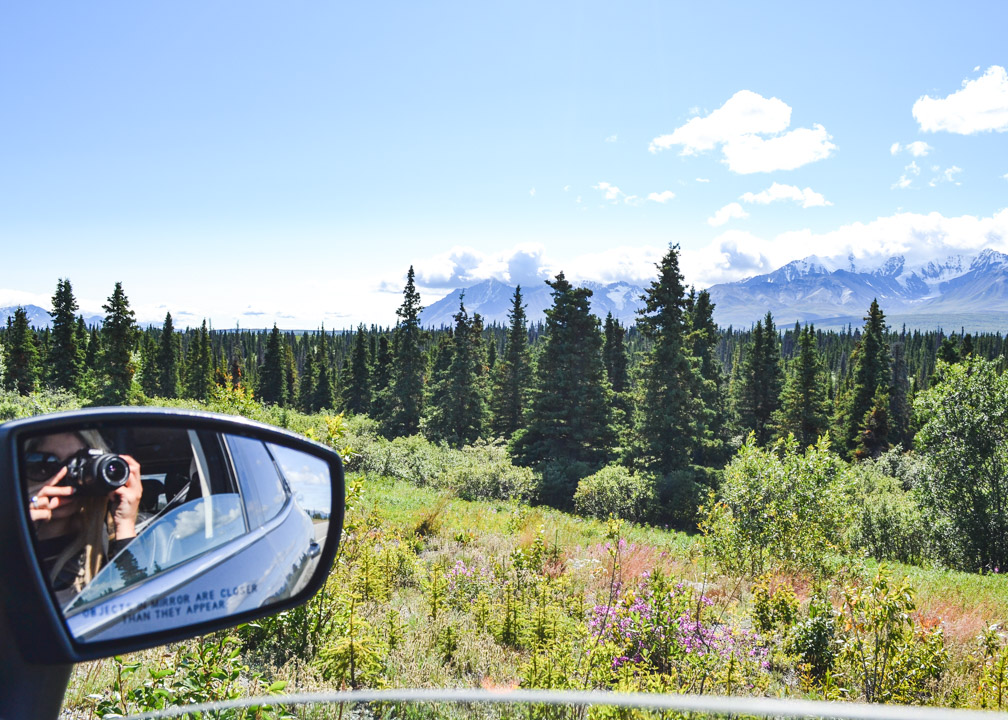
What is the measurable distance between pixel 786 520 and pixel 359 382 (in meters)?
63.7

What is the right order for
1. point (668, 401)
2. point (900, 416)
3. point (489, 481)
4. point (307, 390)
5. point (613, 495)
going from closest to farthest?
point (613, 495) < point (489, 481) < point (668, 401) < point (900, 416) < point (307, 390)

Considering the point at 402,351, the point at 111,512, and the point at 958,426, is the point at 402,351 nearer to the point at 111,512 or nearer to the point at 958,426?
the point at 958,426

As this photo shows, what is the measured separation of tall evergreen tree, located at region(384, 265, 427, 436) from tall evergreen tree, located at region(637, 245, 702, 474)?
75.7 feet

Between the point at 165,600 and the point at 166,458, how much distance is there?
403 mm

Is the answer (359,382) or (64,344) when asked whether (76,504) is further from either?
(64,344)

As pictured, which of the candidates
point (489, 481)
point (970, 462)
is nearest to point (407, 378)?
point (489, 481)

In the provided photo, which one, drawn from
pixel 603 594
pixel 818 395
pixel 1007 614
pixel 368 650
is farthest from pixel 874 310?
pixel 368 650

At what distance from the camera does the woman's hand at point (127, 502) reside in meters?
1.37

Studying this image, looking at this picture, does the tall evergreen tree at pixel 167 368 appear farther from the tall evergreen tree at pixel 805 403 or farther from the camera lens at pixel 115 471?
the camera lens at pixel 115 471

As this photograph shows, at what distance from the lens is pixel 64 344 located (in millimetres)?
63094

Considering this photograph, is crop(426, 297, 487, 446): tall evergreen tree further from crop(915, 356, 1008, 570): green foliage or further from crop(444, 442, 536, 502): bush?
crop(915, 356, 1008, 570): green foliage

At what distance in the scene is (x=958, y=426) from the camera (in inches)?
826

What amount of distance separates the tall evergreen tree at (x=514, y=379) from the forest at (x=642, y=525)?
0.24m

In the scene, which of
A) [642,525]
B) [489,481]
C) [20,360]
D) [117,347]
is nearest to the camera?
[642,525]
